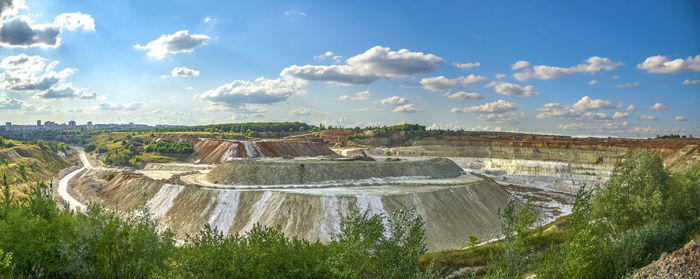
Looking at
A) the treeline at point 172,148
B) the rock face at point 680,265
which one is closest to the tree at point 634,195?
the rock face at point 680,265

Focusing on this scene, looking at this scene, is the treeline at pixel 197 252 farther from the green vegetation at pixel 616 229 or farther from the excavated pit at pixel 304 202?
the excavated pit at pixel 304 202

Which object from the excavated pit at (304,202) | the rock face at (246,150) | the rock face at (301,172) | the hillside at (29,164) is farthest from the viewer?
the rock face at (246,150)

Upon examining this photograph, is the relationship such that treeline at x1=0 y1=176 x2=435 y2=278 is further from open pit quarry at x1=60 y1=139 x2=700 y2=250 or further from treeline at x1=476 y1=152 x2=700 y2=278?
treeline at x1=476 y1=152 x2=700 y2=278

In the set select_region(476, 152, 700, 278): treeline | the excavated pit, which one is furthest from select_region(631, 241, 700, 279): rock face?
the excavated pit

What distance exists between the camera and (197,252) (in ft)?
49.4

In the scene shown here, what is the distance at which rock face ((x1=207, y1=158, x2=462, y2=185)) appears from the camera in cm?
6781

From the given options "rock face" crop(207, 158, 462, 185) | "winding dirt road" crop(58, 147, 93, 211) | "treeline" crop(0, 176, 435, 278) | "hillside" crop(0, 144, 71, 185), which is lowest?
"winding dirt road" crop(58, 147, 93, 211)

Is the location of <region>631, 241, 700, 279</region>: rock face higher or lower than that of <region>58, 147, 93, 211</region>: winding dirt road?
higher

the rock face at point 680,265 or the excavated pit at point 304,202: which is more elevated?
the rock face at point 680,265

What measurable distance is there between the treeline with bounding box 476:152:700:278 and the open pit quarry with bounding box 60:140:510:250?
1775cm

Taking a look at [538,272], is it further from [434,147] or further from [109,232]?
[434,147]

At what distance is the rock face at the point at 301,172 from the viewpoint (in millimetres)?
67812

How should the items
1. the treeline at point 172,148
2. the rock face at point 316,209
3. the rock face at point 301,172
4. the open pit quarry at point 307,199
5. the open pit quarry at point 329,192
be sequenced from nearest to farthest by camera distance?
the rock face at point 316,209
the open pit quarry at point 307,199
the open pit quarry at point 329,192
the rock face at point 301,172
the treeline at point 172,148

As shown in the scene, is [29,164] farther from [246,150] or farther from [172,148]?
[246,150]
